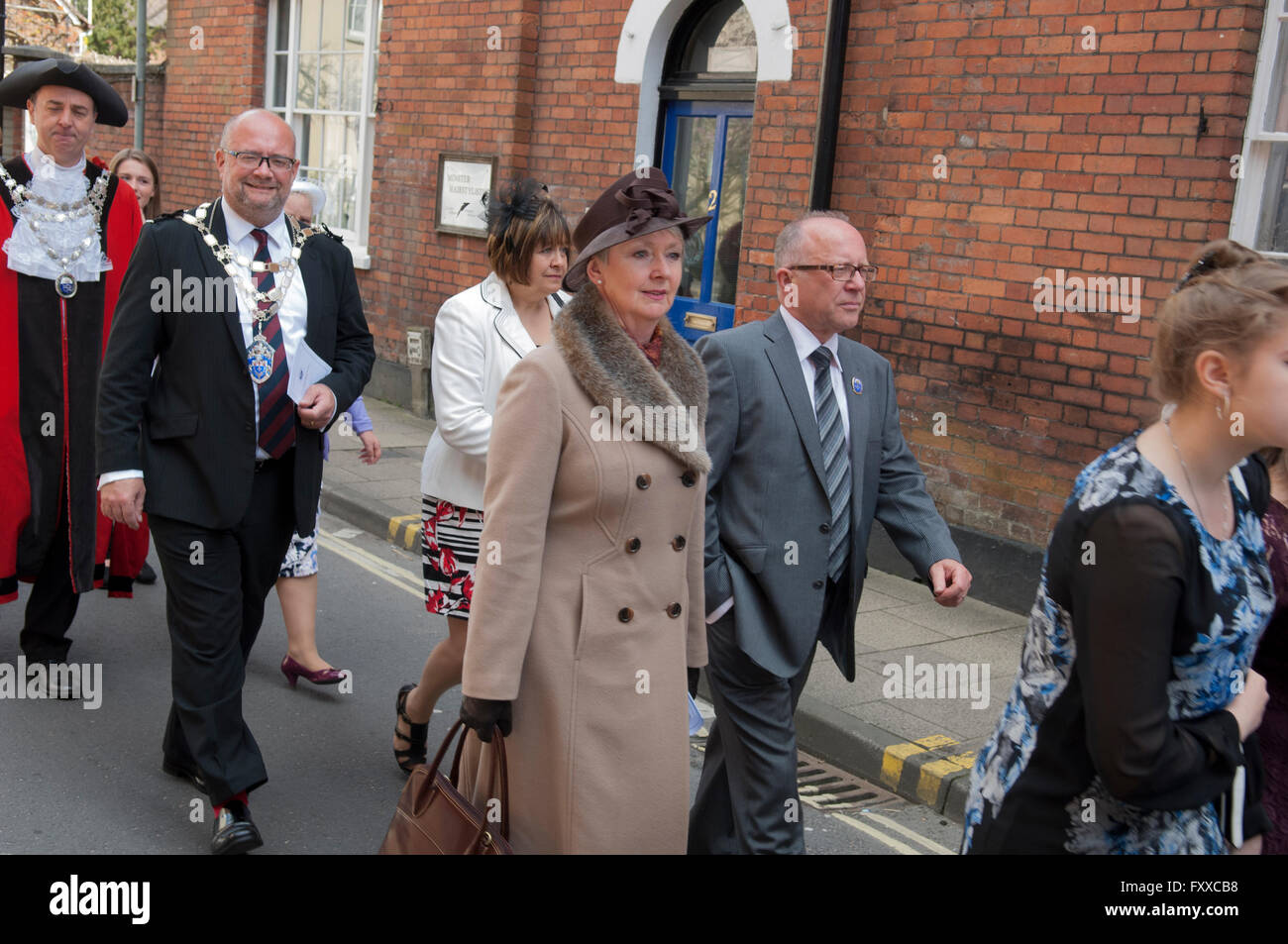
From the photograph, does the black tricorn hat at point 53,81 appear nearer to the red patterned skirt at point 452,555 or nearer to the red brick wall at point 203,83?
the red patterned skirt at point 452,555

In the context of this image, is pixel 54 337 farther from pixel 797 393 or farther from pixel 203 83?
pixel 203 83

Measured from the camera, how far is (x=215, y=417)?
407 cm

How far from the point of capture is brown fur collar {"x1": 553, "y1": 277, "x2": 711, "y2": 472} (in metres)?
2.98

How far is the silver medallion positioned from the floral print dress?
267cm

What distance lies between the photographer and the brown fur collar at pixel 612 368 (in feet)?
9.78

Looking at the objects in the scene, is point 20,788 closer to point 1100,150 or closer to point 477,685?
point 477,685

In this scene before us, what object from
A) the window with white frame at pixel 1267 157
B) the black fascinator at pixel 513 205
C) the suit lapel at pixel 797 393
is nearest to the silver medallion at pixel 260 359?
the black fascinator at pixel 513 205

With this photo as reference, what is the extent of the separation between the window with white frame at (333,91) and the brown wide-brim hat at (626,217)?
10.1 m

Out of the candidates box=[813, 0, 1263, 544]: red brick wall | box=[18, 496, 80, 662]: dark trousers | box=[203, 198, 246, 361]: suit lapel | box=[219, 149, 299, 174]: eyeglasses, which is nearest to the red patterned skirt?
box=[203, 198, 246, 361]: suit lapel

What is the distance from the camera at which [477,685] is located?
2.88 m

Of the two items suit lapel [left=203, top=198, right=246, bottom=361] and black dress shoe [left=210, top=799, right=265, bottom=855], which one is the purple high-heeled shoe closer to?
black dress shoe [left=210, top=799, right=265, bottom=855]
